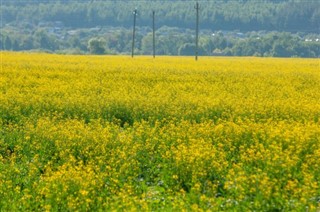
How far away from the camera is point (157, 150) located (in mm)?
13797

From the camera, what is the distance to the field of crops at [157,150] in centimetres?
1050

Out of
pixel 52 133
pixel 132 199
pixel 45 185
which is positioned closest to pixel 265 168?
pixel 132 199

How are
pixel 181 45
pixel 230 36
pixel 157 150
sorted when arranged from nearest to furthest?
pixel 157 150, pixel 181 45, pixel 230 36

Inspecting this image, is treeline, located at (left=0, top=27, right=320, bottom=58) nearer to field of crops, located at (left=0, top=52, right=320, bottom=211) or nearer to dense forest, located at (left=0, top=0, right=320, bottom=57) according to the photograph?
dense forest, located at (left=0, top=0, right=320, bottom=57)

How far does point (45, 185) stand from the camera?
11086 millimetres

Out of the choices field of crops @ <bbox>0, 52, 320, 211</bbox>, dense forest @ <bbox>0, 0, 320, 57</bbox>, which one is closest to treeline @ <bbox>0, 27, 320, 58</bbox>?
dense forest @ <bbox>0, 0, 320, 57</bbox>

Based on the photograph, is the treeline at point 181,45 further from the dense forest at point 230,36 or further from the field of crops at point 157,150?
the field of crops at point 157,150

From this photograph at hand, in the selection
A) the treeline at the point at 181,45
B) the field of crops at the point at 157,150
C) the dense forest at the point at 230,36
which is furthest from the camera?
the dense forest at the point at 230,36

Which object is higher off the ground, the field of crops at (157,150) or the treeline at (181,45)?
the field of crops at (157,150)

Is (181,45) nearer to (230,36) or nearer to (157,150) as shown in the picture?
(230,36)

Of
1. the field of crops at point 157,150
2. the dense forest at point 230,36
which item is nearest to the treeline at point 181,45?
the dense forest at point 230,36

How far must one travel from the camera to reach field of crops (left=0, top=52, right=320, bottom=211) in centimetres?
1050

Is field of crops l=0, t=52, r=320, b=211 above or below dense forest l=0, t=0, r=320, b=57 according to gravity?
above

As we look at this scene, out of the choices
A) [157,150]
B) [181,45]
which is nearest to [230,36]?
[181,45]
